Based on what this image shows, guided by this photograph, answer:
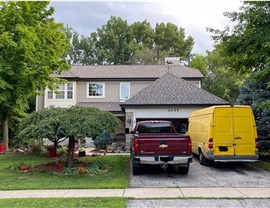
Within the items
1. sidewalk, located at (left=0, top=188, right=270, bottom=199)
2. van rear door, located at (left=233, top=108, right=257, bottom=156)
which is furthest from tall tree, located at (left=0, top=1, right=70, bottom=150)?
van rear door, located at (left=233, top=108, right=257, bottom=156)

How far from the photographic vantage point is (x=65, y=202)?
698cm

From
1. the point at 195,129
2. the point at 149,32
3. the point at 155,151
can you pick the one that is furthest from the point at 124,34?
the point at 155,151

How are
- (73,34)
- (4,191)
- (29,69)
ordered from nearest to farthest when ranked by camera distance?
(4,191), (29,69), (73,34)

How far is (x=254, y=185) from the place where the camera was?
29.3ft

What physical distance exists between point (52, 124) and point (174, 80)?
12821 millimetres

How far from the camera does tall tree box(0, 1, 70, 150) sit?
1619cm

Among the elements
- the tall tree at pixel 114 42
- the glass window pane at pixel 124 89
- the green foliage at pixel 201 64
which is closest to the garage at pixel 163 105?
the glass window pane at pixel 124 89

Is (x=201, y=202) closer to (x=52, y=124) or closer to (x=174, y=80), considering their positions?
(x=52, y=124)

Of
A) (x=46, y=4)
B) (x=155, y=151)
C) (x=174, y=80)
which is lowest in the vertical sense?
(x=155, y=151)

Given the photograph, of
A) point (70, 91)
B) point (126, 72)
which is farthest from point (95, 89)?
point (126, 72)

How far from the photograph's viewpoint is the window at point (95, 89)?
2692cm

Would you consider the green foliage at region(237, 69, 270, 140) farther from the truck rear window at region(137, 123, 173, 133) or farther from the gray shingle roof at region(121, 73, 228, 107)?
the truck rear window at region(137, 123, 173, 133)

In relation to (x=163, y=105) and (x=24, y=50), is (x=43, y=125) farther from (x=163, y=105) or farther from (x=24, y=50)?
(x=163, y=105)

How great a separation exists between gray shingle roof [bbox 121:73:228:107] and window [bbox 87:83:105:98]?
7534 mm
